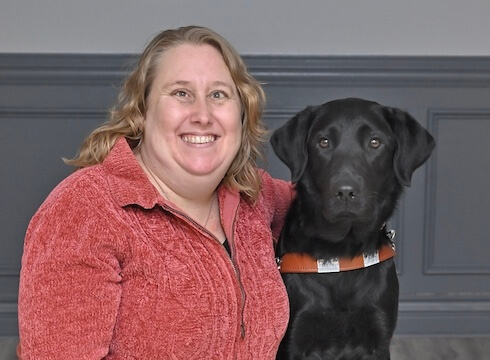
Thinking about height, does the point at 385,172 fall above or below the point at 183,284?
above

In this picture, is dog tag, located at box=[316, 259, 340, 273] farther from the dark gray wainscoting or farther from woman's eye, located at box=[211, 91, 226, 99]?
the dark gray wainscoting

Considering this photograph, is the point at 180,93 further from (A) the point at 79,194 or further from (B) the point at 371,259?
(B) the point at 371,259

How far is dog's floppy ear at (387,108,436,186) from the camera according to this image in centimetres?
191

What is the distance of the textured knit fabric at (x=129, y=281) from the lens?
1444 mm

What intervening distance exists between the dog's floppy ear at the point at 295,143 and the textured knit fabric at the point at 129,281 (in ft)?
1.04

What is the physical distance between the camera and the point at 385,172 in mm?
1897

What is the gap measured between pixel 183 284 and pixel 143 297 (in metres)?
0.09

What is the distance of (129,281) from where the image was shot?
5.07 feet

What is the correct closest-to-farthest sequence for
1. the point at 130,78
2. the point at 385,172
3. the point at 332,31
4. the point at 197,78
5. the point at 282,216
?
the point at 197,78 < the point at 130,78 < the point at 385,172 < the point at 282,216 < the point at 332,31

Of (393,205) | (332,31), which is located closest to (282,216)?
(393,205)

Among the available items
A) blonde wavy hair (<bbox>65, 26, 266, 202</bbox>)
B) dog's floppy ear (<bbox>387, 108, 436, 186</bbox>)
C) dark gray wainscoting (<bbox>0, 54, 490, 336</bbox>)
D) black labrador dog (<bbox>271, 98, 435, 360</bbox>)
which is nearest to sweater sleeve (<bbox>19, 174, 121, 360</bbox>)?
blonde wavy hair (<bbox>65, 26, 266, 202</bbox>)

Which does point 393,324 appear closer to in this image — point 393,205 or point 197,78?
point 393,205

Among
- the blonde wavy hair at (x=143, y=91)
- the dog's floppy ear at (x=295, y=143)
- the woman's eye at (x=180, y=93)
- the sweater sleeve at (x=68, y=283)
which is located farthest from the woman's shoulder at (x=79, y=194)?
the dog's floppy ear at (x=295, y=143)

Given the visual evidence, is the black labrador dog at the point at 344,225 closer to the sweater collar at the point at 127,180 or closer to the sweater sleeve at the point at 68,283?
the sweater collar at the point at 127,180
